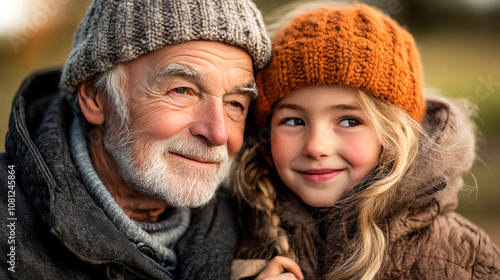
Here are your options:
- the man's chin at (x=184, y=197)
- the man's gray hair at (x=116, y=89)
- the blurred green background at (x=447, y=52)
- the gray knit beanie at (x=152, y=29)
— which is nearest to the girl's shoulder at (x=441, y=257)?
the man's chin at (x=184, y=197)

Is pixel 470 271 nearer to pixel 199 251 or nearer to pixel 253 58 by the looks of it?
pixel 199 251

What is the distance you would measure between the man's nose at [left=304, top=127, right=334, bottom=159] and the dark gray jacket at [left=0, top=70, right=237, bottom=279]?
818 millimetres

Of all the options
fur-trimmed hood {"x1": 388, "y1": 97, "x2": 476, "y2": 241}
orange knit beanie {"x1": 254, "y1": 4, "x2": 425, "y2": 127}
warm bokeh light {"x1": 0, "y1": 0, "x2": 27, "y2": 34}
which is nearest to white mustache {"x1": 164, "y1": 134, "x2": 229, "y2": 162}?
orange knit beanie {"x1": 254, "y1": 4, "x2": 425, "y2": 127}

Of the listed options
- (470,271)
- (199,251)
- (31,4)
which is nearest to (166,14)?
(199,251)

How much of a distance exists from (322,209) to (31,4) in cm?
545

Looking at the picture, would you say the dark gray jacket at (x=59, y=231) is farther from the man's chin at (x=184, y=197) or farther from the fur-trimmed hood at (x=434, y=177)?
the fur-trimmed hood at (x=434, y=177)

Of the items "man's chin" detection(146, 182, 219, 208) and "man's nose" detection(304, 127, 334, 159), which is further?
"man's chin" detection(146, 182, 219, 208)

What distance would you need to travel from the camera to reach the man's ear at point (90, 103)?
2734mm

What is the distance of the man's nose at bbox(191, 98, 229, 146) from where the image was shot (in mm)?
2492

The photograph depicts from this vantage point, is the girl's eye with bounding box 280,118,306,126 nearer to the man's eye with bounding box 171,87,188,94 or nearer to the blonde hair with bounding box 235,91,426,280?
the blonde hair with bounding box 235,91,426,280

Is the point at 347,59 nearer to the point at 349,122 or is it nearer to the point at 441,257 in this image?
the point at 349,122

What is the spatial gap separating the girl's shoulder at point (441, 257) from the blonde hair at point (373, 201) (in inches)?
3.8

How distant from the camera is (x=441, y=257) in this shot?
2295mm

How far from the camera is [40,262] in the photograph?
2.07 meters
